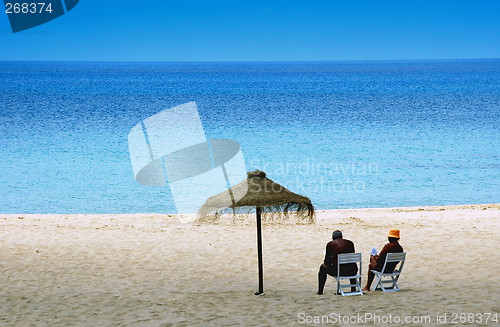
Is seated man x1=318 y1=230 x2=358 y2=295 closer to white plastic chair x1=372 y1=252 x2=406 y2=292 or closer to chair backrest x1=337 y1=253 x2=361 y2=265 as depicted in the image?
chair backrest x1=337 y1=253 x2=361 y2=265

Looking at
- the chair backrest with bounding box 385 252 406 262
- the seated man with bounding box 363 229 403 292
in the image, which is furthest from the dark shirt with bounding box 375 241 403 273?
the chair backrest with bounding box 385 252 406 262

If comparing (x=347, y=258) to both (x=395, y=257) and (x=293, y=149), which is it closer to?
(x=395, y=257)

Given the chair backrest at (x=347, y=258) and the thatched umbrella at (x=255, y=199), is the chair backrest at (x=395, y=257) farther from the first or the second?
the thatched umbrella at (x=255, y=199)

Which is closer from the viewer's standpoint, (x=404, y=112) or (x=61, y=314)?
(x=61, y=314)

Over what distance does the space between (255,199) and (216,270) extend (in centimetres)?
269

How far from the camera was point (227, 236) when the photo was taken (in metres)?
14.8

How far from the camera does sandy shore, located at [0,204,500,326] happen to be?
9133 mm

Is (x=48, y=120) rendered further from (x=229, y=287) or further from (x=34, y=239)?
(x=229, y=287)

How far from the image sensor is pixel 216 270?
11.9m

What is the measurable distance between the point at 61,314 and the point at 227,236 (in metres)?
5.90

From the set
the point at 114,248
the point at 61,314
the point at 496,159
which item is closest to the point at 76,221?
the point at 114,248

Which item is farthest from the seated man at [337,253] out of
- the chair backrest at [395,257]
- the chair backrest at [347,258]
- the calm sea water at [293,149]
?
the calm sea water at [293,149]

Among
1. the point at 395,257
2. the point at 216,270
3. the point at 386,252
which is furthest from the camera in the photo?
the point at 216,270

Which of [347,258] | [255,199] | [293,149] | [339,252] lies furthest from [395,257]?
[293,149]
